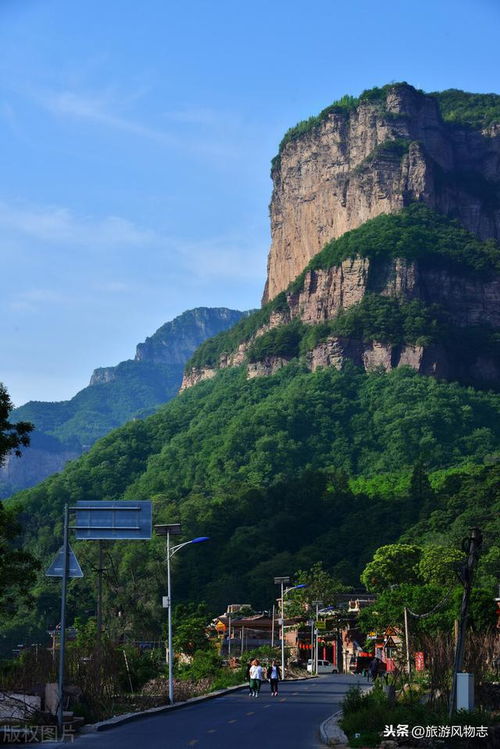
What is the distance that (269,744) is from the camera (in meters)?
29.4

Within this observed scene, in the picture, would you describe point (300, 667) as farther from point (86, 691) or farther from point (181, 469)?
point (181, 469)

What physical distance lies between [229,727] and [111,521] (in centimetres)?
843

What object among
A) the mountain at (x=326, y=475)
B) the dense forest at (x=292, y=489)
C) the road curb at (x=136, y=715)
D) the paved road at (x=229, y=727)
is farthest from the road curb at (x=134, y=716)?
the mountain at (x=326, y=475)

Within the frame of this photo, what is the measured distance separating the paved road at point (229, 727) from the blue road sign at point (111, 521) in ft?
18.8

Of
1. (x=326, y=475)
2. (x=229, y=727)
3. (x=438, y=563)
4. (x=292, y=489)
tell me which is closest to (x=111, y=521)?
(x=229, y=727)

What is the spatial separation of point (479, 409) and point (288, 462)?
2957cm

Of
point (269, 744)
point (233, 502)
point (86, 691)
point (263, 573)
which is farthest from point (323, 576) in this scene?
point (269, 744)

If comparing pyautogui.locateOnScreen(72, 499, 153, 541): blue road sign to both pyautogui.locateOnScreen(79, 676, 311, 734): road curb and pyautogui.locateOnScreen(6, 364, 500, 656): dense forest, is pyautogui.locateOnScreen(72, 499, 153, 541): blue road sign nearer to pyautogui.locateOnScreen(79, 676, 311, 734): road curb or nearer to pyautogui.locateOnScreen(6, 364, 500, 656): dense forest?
pyautogui.locateOnScreen(79, 676, 311, 734): road curb

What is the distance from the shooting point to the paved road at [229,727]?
2933 centimetres

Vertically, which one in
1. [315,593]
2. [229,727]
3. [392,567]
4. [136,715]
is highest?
[392,567]

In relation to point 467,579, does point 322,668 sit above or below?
below

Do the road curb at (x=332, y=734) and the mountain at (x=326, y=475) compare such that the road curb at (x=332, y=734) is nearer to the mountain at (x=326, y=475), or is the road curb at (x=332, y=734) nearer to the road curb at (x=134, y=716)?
the road curb at (x=134, y=716)

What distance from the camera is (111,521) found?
129 ft

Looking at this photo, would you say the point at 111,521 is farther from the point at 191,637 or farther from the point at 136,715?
the point at 191,637
